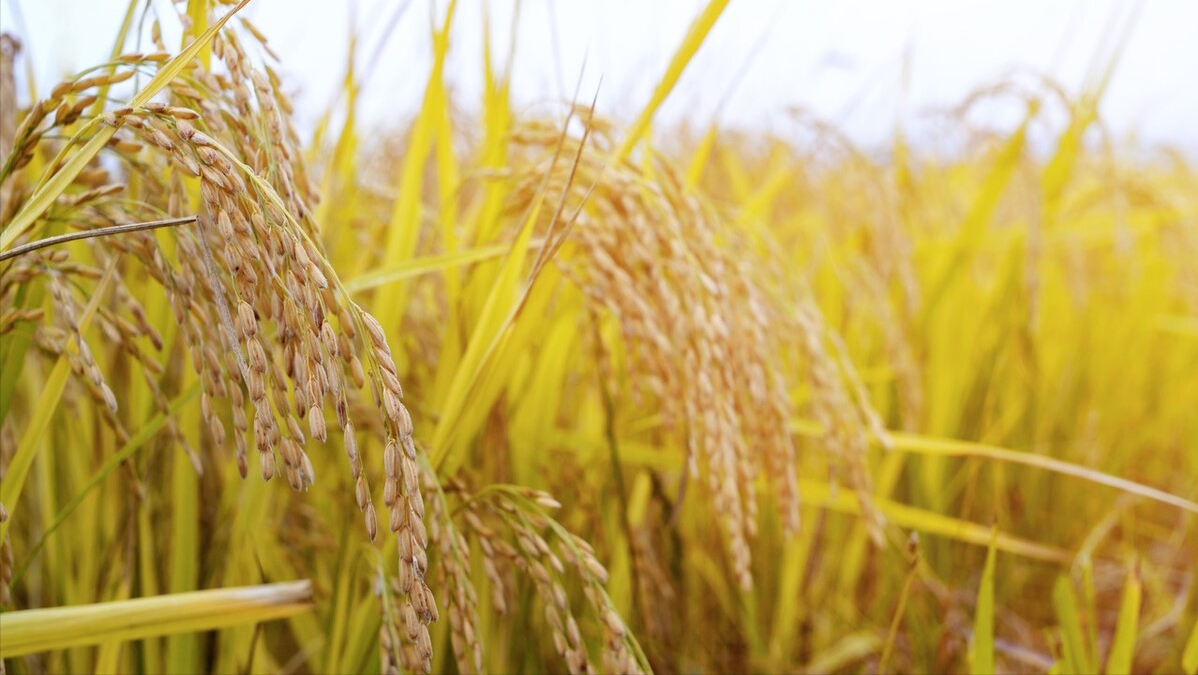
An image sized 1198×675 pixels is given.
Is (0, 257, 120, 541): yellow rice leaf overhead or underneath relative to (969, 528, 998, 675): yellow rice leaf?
overhead

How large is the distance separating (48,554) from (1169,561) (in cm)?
247

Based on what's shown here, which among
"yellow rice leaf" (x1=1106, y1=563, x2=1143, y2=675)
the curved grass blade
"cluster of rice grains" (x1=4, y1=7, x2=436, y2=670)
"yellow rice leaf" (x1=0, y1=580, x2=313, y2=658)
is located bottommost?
"yellow rice leaf" (x1=1106, y1=563, x2=1143, y2=675)

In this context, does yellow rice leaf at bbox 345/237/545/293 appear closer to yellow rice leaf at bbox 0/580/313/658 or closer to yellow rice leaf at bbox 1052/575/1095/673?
yellow rice leaf at bbox 0/580/313/658

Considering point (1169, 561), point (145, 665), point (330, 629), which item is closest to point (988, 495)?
point (1169, 561)

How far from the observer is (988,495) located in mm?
2145

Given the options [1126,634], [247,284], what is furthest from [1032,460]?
[247,284]

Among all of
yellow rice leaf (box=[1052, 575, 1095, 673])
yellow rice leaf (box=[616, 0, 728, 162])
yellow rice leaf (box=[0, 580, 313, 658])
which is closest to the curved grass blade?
yellow rice leaf (box=[0, 580, 313, 658])

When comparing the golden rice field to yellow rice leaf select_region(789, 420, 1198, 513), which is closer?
the golden rice field

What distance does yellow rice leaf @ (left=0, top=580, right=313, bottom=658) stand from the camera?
28.1 inches

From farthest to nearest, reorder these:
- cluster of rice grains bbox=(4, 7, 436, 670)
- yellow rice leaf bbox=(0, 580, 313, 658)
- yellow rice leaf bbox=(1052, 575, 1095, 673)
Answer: yellow rice leaf bbox=(1052, 575, 1095, 673), yellow rice leaf bbox=(0, 580, 313, 658), cluster of rice grains bbox=(4, 7, 436, 670)

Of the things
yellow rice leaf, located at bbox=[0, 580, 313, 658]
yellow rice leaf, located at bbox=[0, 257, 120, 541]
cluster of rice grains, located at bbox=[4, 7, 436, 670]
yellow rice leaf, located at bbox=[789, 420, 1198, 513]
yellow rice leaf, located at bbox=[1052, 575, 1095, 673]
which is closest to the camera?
cluster of rice grains, located at bbox=[4, 7, 436, 670]

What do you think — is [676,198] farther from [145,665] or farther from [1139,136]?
[1139,136]

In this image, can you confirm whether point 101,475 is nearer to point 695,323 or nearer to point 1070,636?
point 695,323

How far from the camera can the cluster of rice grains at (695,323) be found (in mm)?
939
